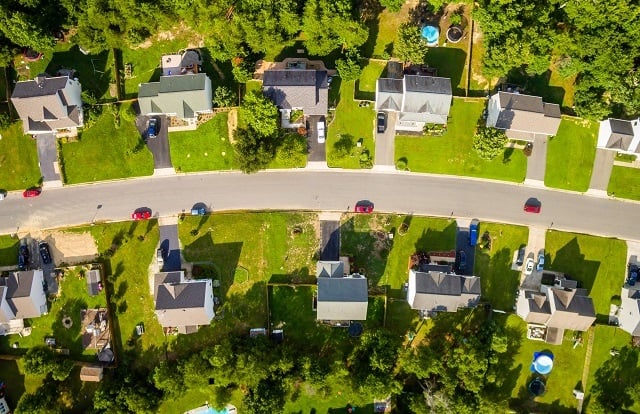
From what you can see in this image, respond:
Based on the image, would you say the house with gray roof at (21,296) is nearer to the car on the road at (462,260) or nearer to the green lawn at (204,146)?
the green lawn at (204,146)

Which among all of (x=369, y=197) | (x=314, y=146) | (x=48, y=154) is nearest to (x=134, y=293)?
(x=48, y=154)

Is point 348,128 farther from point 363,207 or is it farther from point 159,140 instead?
point 159,140

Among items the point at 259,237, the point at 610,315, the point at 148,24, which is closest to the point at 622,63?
the point at 610,315

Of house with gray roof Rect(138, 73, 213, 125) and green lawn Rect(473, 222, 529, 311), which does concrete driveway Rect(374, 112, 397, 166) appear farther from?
house with gray roof Rect(138, 73, 213, 125)

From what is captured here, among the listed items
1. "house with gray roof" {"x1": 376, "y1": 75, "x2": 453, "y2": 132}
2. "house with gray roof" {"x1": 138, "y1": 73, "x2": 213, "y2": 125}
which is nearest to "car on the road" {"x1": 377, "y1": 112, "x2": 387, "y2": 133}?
"house with gray roof" {"x1": 376, "y1": 75, "x2": 453, "y2": 132}

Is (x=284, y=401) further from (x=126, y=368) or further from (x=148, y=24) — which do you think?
(x=148, y=24)

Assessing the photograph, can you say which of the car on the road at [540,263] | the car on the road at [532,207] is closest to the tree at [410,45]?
the car on the road at [532,207]

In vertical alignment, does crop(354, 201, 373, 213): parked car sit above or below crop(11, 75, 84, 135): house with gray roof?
below
